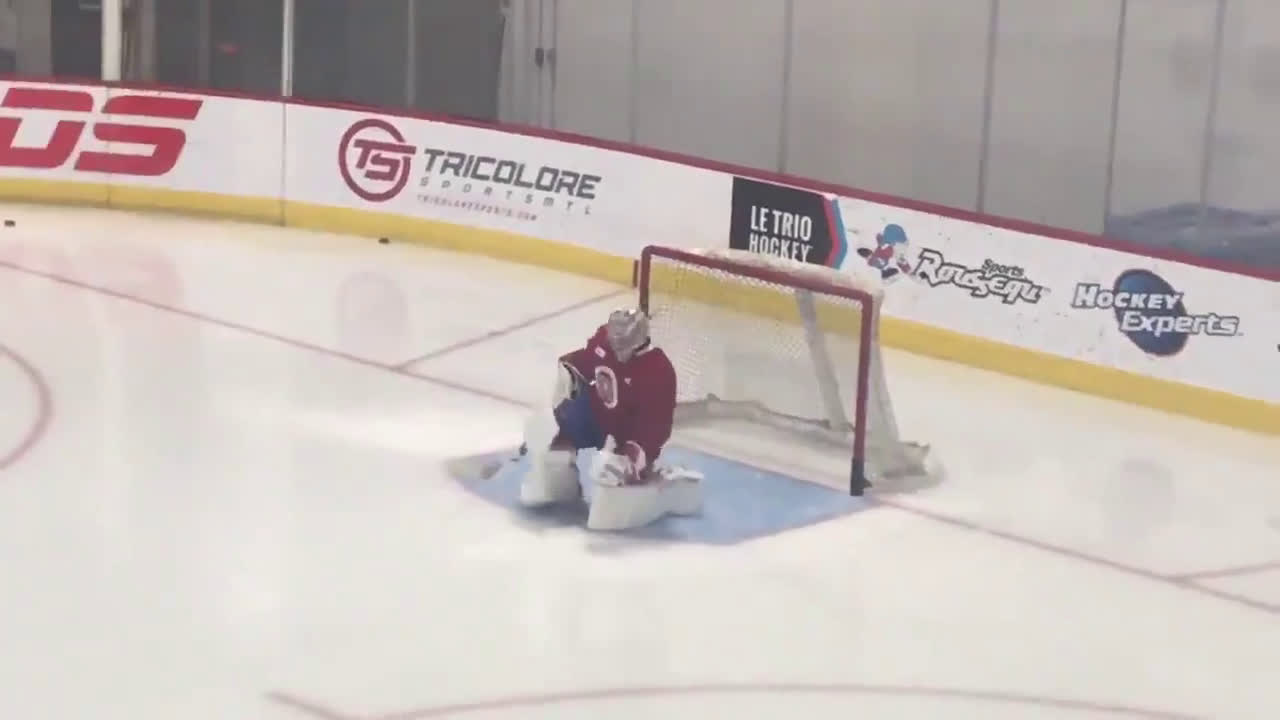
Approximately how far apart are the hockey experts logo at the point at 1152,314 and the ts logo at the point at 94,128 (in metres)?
6.11

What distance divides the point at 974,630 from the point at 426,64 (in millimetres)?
10226

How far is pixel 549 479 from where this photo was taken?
24.5 ft

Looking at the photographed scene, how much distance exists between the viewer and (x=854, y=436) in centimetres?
820

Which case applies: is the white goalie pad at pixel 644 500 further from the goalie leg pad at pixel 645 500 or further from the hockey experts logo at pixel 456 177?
the hockey experts logo at pixel 456 177

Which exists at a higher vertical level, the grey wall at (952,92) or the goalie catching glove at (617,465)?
the grey wall at (952,92)

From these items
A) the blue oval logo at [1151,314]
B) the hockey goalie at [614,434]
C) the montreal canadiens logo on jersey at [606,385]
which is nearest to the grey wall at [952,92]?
the blue oval logo at [1151,314]

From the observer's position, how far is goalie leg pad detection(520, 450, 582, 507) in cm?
744

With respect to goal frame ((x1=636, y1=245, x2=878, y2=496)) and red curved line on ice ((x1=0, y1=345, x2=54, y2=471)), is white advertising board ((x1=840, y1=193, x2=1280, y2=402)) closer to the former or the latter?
goal frame ((x1=636, y1=245, x2=878, y2=496))

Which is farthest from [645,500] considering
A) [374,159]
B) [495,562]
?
[374,159]

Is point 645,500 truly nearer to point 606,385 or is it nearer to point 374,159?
point 606,385

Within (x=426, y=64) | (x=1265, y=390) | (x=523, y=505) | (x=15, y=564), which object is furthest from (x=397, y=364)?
(x=426, y=64)

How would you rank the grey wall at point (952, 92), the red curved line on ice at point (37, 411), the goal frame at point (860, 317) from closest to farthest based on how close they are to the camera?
Result: 1. the red curved line on ice at point (37, 411)
2. the goal frame at point (860, 317)
3. the grey wall at point (952, 92)

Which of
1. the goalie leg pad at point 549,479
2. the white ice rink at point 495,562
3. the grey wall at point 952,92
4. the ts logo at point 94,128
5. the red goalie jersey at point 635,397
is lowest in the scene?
the white ice rink at point 495,562

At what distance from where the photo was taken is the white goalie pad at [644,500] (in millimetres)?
7301
